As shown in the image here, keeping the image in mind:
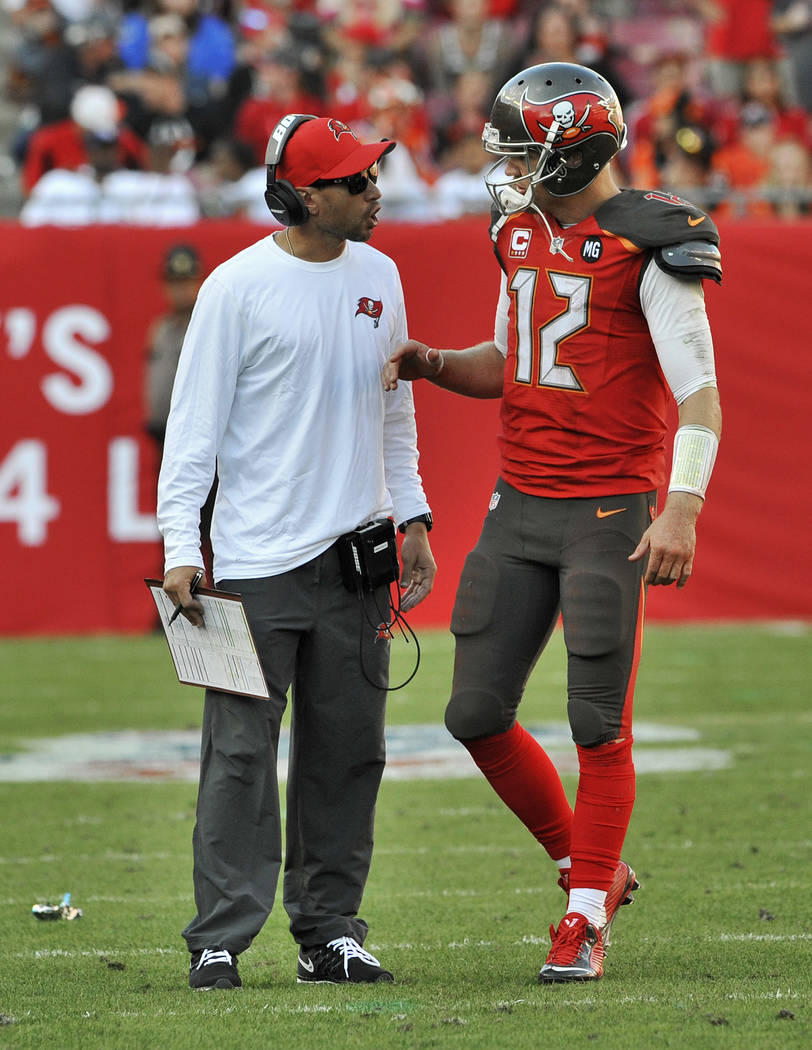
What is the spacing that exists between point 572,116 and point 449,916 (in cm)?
219

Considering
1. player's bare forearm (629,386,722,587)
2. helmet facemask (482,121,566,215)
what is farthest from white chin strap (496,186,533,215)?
player's bare forearm (629,386,722,587)

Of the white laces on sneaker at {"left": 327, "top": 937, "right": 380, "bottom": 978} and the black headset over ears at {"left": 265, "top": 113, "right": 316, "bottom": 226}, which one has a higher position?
the black headset over ears at {"left": 265, "top": 113, "right": 316, "bottom": 226}

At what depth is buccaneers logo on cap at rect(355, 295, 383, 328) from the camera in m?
4.42

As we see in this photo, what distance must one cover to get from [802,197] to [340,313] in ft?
26.4

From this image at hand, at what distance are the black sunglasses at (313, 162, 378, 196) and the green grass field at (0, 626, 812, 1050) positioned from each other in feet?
6.03

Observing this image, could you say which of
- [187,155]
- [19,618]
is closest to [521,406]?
Result: [19,618]

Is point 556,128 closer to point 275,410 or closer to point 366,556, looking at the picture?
point 275,410

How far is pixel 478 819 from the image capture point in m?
6.64

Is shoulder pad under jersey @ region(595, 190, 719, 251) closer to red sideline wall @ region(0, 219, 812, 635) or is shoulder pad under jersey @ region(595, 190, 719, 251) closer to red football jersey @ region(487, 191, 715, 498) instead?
red football jersey @ region(487, 191, 715, 498)

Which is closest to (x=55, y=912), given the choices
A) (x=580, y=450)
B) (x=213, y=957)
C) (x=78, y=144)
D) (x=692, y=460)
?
(x=213, y=957)

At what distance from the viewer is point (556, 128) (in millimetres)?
4375

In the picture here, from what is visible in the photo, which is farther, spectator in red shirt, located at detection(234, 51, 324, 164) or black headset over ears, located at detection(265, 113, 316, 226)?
spectator in red shirt, located at detection(234, 51, 324, 164)

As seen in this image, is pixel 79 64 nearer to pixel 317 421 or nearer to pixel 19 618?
pixel 19 618

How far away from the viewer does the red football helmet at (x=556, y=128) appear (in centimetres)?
438
